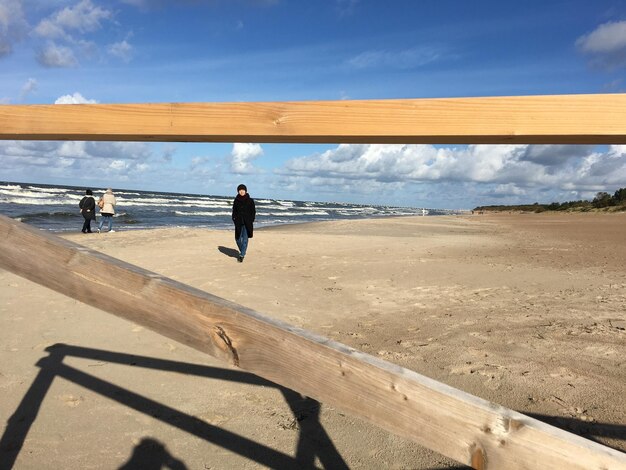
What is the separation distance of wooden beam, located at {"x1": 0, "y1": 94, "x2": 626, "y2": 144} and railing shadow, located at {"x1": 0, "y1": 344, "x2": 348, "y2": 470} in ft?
7.06

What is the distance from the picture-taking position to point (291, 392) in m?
3.60

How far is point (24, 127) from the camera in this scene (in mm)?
1622

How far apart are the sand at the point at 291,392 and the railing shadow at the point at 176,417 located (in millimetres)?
12

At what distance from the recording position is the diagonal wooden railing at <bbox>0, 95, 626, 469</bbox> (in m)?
0.96

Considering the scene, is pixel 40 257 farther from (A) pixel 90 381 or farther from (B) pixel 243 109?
(A) pixel 90 381

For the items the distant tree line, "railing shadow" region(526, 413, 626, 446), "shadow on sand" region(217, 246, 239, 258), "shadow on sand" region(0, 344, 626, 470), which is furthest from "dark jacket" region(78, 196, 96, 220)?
the distant tree line

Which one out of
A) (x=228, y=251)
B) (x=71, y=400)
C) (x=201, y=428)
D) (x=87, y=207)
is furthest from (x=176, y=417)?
(x=87, y=207)

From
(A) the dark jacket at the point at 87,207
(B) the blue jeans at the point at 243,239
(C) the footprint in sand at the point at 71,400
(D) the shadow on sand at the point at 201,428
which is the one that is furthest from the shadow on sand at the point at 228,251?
(C) the footprint in sand at the point at 71,400

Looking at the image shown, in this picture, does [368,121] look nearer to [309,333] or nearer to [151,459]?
[309,333]

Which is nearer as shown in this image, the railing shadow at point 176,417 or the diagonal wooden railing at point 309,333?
the diagonal wooden railing at point 309,333

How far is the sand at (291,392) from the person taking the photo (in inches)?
114

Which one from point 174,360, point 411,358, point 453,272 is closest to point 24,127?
point 174,360

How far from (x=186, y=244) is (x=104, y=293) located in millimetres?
11773

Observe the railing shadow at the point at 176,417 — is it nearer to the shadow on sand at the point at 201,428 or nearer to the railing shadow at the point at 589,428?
the shadow on sand at the point at 201,428
